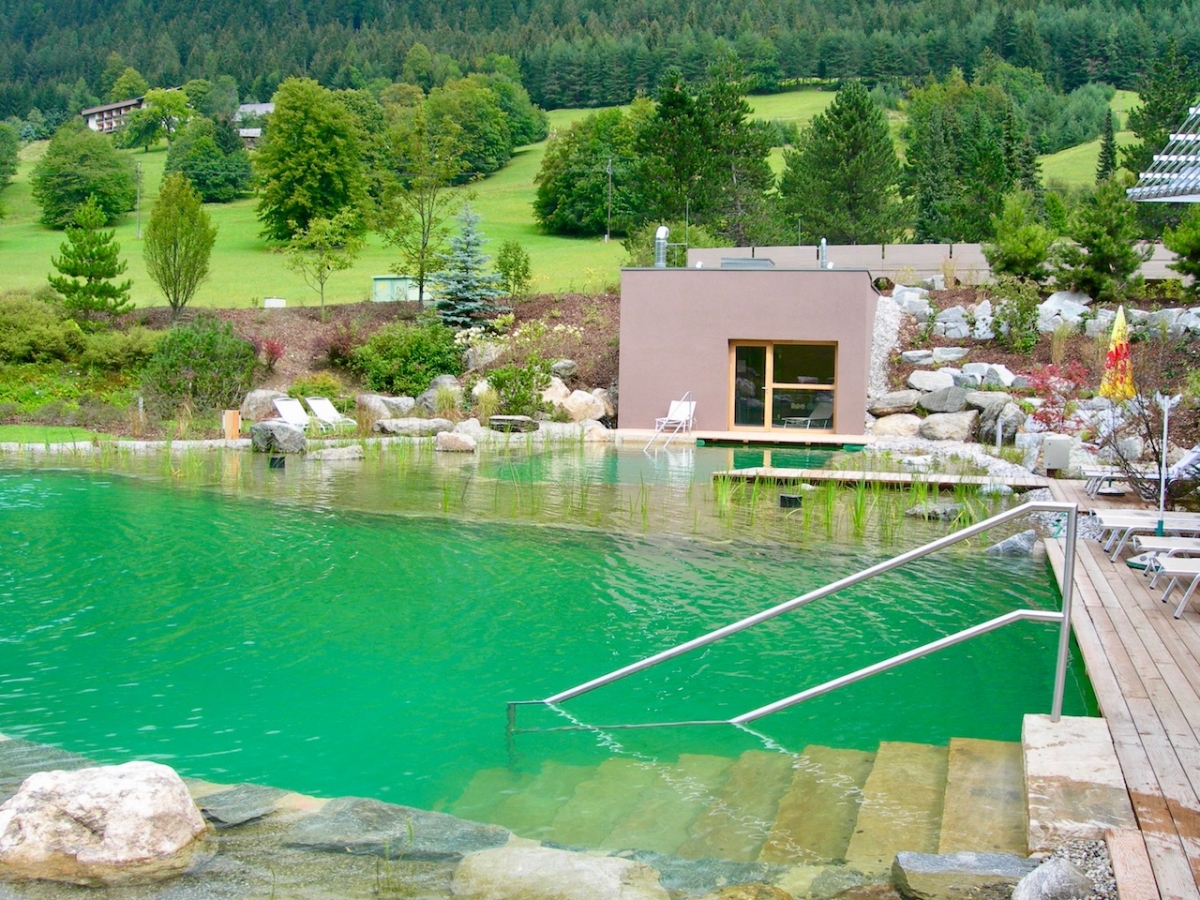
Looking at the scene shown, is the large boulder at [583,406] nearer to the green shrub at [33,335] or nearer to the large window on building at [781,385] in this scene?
the large window on building at [781,385]

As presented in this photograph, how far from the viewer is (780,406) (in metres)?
19.4

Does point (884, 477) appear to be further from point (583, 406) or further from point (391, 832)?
point (391, 832)

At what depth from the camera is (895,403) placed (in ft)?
63.4

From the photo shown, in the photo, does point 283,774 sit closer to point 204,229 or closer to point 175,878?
point 175,878

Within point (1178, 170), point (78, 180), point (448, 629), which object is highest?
point (78, 180)

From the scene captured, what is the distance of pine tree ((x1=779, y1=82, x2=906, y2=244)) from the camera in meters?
36.7

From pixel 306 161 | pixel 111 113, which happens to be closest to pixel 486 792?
pixel 306 161

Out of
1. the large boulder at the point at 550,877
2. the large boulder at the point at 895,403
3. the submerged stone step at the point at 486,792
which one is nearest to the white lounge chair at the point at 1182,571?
the submerged stone step at the point at 486,792

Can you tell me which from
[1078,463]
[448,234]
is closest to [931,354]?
[1078,463]

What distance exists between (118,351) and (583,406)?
9.02 m

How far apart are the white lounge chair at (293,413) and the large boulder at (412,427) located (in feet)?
3.76

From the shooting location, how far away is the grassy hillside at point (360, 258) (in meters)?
34.3

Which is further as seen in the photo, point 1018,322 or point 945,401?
point 1018,322

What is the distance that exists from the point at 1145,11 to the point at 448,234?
64.6 meters
